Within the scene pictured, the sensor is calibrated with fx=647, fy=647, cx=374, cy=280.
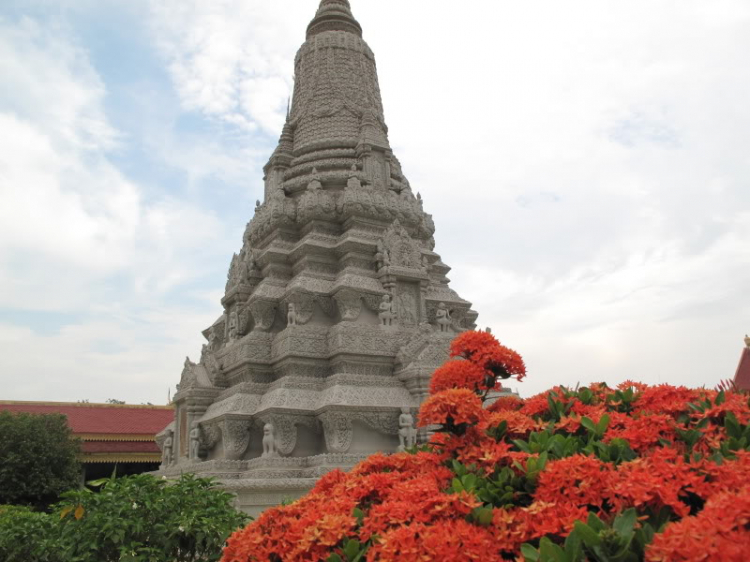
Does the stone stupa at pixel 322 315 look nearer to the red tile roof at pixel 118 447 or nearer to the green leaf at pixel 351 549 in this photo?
the green leaf at pixel 351 549

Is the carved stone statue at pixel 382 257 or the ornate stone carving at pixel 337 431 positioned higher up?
the carved stone statue at pixel 382 257

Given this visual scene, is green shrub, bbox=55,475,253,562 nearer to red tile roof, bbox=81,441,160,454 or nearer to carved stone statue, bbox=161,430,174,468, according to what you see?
carved stone statue, bbox=161,430,174,468

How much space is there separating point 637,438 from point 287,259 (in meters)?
12.4

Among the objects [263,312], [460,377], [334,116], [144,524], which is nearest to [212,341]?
[263,312]

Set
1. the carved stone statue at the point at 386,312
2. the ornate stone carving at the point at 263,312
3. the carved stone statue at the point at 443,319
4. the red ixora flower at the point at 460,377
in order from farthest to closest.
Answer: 1. the carved stone statue at the point at 443,319
2. the ornate stone carving at the point at 263,312
3. the carved stone statue at the point at 386,312
4. the red ixora flower at the point at 460,377

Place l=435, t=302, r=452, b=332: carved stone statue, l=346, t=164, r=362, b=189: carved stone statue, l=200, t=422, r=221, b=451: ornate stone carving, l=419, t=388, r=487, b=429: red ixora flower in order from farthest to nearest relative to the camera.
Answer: l=346, t=164, r=362, b=189: carved stone statue
l=435, t=302, r=452, b=332: carved stone statue
l=200, t=422, r=221, b=451: ornate stone carving
l=419, t=388, r=487, b=429: red ixora flower

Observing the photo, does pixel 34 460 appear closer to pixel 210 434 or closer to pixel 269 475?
pixel 210 434

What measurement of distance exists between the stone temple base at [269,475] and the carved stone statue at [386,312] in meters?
3.07

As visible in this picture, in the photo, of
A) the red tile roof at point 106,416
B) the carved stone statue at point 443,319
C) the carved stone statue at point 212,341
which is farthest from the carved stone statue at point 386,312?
the red tile roof at point 106,416

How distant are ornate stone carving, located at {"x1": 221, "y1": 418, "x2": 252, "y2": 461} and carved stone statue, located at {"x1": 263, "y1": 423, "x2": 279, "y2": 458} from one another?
0.92 m

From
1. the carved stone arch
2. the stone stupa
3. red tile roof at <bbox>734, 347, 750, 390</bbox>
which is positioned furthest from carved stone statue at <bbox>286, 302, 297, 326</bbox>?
red tile roof at <bbox>734, 347, 750, 390</bbox>

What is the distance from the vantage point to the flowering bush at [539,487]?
2949 millimetres

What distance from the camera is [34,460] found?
795 inches

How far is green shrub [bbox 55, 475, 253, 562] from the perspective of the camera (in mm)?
6172
